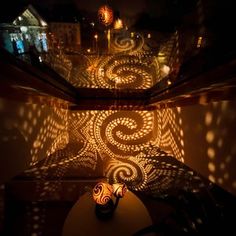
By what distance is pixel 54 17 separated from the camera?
4.29 meters

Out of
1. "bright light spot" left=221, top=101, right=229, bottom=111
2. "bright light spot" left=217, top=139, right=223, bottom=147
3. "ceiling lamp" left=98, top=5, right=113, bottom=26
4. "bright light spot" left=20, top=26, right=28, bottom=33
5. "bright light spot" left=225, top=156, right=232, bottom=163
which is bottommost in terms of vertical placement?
"bright light spot" left=225, top=156, right=232, bottom=163

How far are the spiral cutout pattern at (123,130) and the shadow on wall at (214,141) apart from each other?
1.68m

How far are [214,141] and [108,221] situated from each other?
1474 mm

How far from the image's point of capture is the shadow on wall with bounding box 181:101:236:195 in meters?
1.12

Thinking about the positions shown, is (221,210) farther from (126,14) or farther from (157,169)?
(126,14)

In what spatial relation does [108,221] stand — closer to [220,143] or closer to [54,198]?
[54,198]

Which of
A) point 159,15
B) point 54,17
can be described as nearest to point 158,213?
point 159,15

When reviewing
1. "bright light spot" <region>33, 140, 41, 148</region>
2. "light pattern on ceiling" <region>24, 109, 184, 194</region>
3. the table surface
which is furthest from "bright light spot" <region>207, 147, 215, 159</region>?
"bright light spot" <region>33, 140, 41, 148</region>

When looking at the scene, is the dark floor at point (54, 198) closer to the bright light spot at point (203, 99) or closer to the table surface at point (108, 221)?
the table surface at point (108, 221)

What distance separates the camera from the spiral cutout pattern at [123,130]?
3.45 metres

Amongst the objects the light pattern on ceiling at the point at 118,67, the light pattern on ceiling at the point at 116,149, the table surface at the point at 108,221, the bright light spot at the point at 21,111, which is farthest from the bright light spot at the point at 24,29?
the table surface at the point at 108,221

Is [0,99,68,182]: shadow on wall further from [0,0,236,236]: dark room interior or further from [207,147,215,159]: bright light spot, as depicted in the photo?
[207,147,215,159]: bright light spot

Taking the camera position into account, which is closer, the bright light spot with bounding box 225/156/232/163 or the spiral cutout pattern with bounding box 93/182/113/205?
the bright light spot with bounding box 225/156/232/163

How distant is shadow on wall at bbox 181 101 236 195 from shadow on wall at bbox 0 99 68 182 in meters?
1.31
